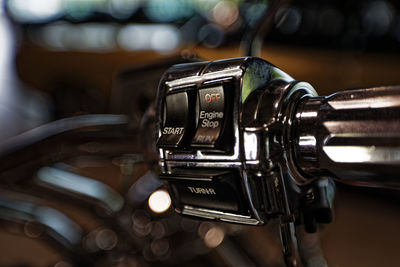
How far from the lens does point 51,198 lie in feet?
1.85

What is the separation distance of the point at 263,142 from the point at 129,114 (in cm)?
26

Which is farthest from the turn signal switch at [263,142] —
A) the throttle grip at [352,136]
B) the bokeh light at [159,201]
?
the bokeh light at [159,201]

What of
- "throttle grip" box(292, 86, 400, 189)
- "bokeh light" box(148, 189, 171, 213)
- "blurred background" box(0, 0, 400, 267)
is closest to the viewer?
"throttle grip" box(292, 86, 400, 189)

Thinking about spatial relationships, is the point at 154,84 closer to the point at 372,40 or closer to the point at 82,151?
the point at 82,151

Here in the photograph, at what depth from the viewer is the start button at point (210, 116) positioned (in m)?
0.23

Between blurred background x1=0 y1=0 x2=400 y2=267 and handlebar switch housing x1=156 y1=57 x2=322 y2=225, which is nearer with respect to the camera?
handlebar switch housing x1=156 y1=57 x2=322 y2=225

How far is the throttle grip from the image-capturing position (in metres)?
0.18

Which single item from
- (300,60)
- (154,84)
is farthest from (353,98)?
(300,60)

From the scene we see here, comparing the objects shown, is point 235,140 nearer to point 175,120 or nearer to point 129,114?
point 175,120

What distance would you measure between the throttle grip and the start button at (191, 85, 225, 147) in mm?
42

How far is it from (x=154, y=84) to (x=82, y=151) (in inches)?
4.1

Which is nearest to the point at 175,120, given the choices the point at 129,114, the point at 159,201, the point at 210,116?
the point at 210,116

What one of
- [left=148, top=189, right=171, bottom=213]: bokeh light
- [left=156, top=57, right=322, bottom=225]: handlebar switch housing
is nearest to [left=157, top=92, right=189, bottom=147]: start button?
[left=156, top=57, right=322, bottom=225]: handlebar switch housing

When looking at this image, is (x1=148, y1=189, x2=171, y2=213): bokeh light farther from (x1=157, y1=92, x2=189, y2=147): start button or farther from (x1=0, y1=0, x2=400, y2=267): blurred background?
(x1=157, y1=92, x2=189, y2=147): start button
